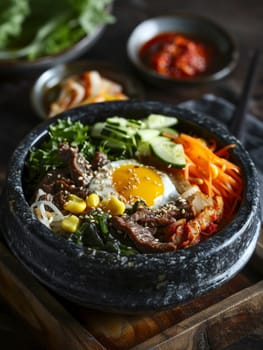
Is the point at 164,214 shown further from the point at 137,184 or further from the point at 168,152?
the point at 168,152

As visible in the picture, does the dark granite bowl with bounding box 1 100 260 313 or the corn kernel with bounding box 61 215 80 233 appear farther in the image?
the corn kernel with bounding box 61 215 80 233

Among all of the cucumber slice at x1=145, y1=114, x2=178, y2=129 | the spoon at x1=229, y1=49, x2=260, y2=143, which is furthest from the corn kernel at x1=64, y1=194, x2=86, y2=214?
the spoon at x1=229, y1=49, x2=260, y2=143

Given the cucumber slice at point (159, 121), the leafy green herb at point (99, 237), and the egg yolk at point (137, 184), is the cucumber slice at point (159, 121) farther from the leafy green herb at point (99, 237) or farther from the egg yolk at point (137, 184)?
the leafy green herb at point (99, 237)

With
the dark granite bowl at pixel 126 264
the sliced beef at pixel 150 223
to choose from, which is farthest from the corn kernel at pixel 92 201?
the dark granite bowl at pixel 126 264

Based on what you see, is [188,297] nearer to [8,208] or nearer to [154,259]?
[154,259]

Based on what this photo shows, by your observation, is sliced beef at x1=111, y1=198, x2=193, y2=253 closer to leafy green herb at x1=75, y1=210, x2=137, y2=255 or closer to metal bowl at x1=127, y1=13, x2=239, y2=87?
leafy green herb at x1=75, y1=210, x2=137, y2=255

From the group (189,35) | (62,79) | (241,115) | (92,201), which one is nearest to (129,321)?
(92,201)
